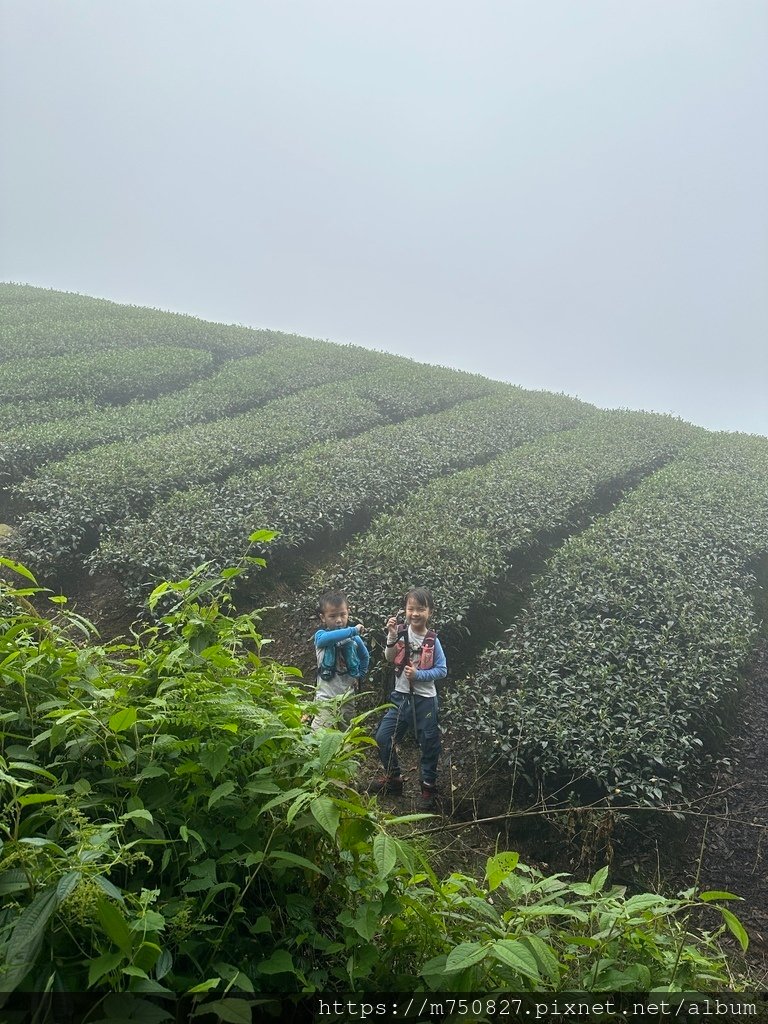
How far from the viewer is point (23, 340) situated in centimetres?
1842

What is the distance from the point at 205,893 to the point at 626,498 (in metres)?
12.3

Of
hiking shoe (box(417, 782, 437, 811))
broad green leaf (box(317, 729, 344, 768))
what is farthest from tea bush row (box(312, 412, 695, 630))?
broad green leaf (box(317, 729, 344, 768))

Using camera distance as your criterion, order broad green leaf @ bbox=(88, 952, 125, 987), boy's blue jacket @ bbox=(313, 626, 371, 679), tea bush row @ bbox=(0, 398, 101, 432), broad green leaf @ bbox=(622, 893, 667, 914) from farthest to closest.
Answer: tea bush row @ bbox=(0, 398, 101, 432) → boy's blue jacket @ bbox=(313, 626, 371, 679) → broad green leaf @ bbox=(622, 893, 667, 914) → broad green leaf @ bbox=(88, 952, 125, 987)

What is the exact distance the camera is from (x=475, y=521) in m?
10.9

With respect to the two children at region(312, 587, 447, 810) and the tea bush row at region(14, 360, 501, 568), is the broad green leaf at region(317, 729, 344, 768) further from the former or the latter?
the tea bush row at region(14, 360, 501, 568)

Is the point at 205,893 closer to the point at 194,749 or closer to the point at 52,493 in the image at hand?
the point at 194,749

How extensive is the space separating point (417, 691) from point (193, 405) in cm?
1191

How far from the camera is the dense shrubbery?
1893mm

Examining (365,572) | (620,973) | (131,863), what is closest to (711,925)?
(620,973)

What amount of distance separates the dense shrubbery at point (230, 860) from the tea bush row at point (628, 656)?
2362 mm

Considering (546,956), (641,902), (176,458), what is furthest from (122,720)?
(176,458)

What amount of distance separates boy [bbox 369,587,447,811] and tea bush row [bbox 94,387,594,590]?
2.06 m

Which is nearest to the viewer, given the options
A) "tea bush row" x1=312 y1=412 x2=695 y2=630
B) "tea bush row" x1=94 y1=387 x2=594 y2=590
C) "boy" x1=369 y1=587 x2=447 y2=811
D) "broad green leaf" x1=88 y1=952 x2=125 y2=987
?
"broad green leaf" x1=88 y1=952 x2=125 y2=987

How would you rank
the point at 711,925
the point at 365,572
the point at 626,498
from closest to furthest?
the point at 711,925 < the point at 365,572 < the point at 626,498
